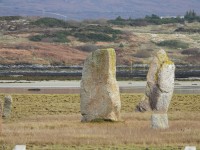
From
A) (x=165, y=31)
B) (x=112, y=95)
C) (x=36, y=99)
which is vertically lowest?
(x=165, y=31)

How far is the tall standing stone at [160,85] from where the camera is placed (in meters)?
45.4

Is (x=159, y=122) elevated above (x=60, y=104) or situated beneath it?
elevated above

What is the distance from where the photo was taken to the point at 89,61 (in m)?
39.5

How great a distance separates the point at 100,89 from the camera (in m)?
39.1

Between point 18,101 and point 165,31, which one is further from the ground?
point 18,101

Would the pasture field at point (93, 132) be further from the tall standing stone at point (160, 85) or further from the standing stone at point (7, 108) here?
the tall standing stone at point (160, 85)

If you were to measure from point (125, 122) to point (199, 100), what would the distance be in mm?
18377

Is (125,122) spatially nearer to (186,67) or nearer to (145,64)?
(186,67)

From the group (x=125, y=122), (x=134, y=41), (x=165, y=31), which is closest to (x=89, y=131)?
(x=125, y=122)

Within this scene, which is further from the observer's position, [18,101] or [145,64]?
[145,64]

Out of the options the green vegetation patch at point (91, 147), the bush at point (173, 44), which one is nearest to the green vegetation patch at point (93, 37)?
the bush at point (173, 44)

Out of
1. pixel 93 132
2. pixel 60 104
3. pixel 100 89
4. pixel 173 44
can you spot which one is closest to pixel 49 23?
pixel 173 44

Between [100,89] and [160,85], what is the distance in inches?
→ 274

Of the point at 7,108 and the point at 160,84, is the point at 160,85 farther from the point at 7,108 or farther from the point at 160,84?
the point at 7,108
